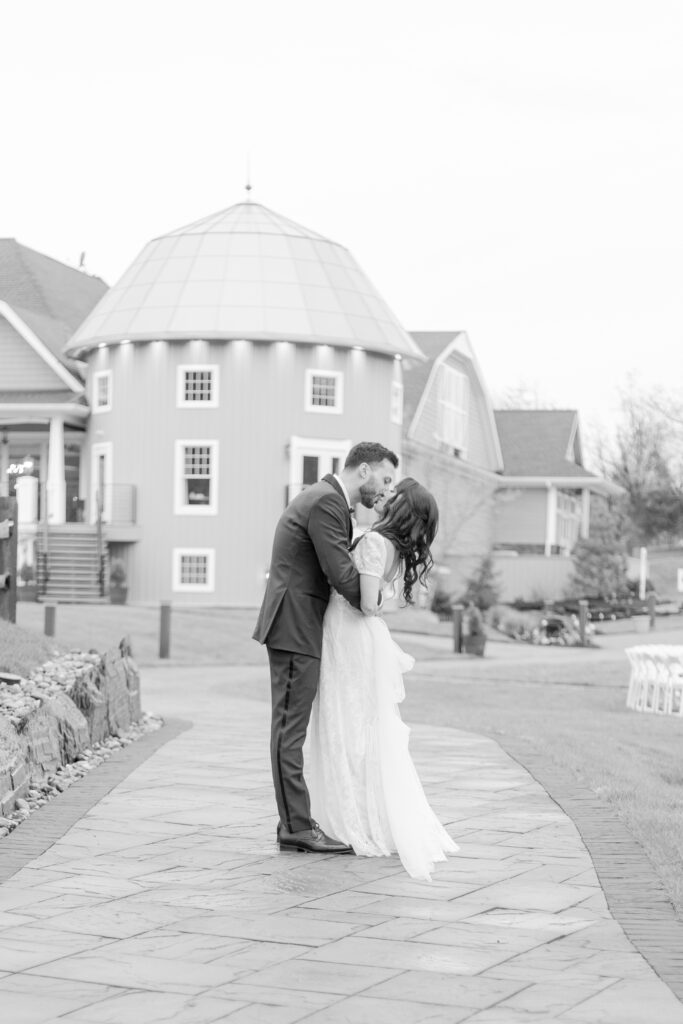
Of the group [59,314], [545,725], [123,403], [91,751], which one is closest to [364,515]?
[123,403]

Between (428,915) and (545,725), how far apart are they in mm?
8517

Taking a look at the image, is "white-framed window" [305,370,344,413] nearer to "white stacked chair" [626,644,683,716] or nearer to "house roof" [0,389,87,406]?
"house roof" [0,389,87,406]

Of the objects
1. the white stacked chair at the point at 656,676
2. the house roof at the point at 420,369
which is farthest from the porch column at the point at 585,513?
the white stacked chair at the point at 656,676

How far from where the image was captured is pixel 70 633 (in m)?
26.9

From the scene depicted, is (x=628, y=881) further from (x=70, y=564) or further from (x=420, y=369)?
(x=420, y=369)

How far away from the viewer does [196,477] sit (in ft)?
125

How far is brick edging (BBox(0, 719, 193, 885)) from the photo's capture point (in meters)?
6.84

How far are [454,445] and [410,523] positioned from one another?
40.7 m

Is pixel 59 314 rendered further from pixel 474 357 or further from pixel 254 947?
pixel 254 947

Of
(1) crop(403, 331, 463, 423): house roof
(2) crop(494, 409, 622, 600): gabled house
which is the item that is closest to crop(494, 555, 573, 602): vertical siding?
(2) crop(494, 409, 622, 600): gabled house

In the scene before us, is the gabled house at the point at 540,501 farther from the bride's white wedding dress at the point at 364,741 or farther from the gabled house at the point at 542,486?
the bride's white wedding dress at the point at 364,741

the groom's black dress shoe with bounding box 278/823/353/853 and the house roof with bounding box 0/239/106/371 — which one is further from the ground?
the house roof with bounding box 0/239/106/371

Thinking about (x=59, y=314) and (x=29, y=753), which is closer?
(x=29, y=753)

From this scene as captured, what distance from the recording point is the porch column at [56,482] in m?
38.3
